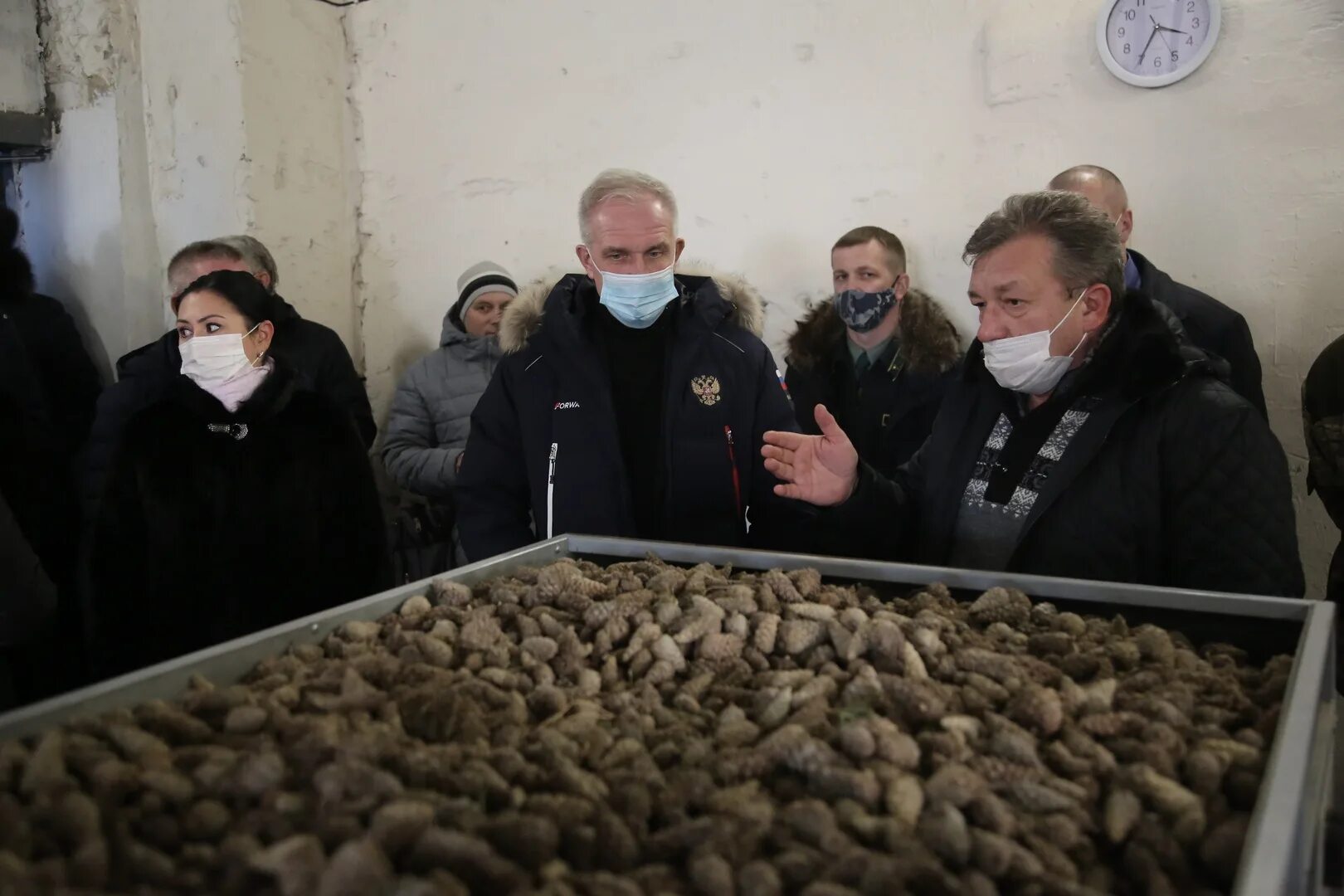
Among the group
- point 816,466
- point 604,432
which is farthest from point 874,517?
point 604,432

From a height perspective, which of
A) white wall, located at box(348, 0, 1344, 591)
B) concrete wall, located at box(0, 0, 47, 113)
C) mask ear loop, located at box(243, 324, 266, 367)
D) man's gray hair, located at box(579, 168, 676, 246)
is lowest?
mask ear loop, located at box(243, 324, 266, 367)

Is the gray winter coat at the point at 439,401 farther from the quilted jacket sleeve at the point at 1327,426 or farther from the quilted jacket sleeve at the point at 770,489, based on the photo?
the quilted jacket sleeve at the point at 1327,426

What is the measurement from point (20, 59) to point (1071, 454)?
155 inches

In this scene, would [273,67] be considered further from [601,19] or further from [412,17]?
[601,19]

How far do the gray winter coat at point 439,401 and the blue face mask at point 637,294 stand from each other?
51.8 inches

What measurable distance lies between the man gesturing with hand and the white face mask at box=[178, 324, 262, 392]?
3.86ft

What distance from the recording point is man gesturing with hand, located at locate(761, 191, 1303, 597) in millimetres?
1456

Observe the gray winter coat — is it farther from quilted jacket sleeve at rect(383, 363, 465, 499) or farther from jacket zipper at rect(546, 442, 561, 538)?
jacket zipper at rect(546, 442, 561, 538)

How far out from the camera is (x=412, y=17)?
3963 mm

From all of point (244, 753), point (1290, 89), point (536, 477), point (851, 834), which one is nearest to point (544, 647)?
point (244, 753)

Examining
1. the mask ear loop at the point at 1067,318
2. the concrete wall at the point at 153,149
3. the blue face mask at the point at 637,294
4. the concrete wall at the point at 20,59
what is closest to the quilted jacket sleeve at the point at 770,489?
the blue face mask at the point at 637,294

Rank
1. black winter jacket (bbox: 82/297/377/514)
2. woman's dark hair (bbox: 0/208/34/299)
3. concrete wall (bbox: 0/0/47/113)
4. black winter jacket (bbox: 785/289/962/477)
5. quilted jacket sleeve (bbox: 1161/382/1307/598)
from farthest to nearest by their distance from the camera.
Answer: concrete wall (bbox: 0/0/47/113) < woman's dark hair (bbox: 0/208/34/299) < black winter jacket (bbox: 785/289/962/477) < black winter jacket (bbox: 82/297/377/514) < quilted jacket sleeve (bbox: 1161/382/1307/598)

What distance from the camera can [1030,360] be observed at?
5.30 ft

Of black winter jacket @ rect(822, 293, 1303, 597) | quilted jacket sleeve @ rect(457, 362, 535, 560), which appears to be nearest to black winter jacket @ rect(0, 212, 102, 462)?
quilted jacket sleeve @ rect(457, 362, 535, 560)
